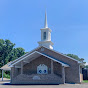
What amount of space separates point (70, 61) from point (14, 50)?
3622 cm

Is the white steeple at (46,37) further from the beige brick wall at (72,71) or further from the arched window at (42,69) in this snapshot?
the beige brick wall at (72,71)

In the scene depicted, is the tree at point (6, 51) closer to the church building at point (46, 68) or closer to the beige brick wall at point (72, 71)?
the church building at point (46, 68)

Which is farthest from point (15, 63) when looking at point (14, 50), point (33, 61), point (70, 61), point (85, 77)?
point (14, 50)

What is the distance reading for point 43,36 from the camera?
31391 mm

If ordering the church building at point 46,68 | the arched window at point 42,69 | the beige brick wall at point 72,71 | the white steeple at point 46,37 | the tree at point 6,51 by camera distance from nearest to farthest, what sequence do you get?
the church building at point 46,68 < the beige brick wall at point 72,71 < the arched window at point 42,69 < the white steeple at point 46,37 < the tree at point 6,51

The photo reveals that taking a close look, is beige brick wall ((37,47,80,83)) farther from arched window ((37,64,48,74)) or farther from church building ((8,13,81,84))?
arched window ((37,64,48,74))

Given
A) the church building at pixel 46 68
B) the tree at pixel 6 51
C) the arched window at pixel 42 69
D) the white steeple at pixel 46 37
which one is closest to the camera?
the church building at pixel 46 68

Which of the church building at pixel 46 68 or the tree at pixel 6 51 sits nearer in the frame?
the church building at pixel 46 68

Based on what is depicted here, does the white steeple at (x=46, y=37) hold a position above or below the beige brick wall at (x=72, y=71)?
above

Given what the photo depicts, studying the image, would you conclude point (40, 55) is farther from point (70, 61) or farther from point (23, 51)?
point (23, 51)

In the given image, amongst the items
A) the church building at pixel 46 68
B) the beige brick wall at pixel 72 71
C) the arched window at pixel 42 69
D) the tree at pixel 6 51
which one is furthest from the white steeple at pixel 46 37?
the tree at pixel 6 51

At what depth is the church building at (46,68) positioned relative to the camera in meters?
22.1

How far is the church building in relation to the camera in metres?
22.1

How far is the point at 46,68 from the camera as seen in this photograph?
2545 centimetres
